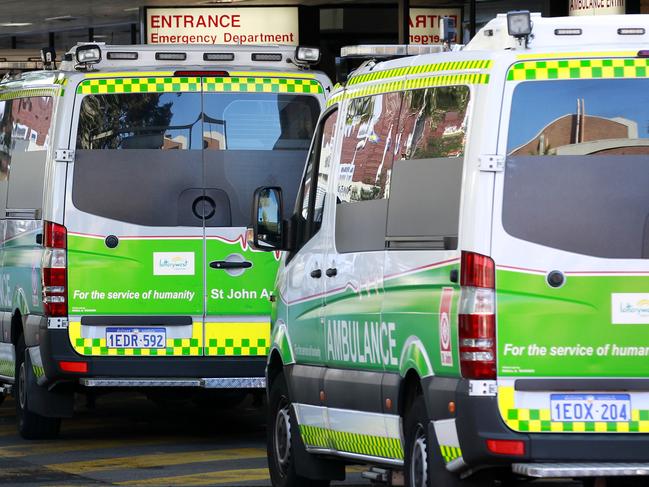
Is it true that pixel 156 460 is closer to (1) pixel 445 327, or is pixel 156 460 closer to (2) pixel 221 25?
(1) pixel 445 327

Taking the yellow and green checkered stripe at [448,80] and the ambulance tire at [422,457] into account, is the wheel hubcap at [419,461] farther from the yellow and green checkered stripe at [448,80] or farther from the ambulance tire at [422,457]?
the yellow and green checkered stripe at [448,80]

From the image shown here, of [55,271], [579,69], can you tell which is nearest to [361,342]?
[579,69]

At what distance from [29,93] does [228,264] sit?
2164 mm

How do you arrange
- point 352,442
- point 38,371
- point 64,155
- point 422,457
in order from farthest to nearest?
1. point 38,371
2. point 64,155
3. point 352,442
4. point 422,457

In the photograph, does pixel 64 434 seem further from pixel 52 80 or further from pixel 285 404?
pixel 285 404

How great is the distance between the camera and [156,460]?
1195 cm

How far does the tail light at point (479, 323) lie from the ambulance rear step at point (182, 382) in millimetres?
5123

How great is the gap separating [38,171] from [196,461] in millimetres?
→ 2577

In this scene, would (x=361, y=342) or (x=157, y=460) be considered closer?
(x=361, y=342)

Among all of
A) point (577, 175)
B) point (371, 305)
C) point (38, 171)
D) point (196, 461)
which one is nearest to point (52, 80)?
point (38, 171)

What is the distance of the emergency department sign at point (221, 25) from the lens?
24.2m

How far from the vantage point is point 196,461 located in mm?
11875

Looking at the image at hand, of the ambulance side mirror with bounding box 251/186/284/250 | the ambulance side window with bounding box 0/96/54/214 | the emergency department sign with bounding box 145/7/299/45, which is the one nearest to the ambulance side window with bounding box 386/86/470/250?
the ambulance side mirror with bounding box 251/186/284/250

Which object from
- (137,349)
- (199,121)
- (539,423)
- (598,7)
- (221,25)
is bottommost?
(137,349)
